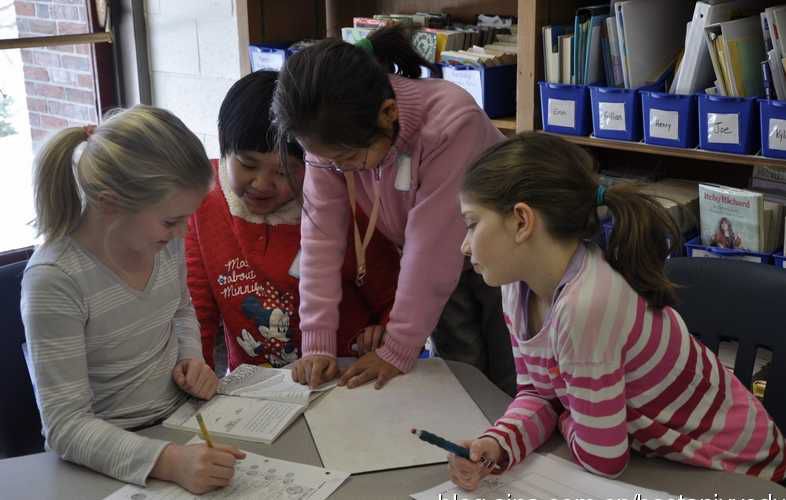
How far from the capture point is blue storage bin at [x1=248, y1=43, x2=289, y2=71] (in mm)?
2498

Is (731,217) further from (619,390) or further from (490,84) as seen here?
(619,390)

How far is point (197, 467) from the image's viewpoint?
1.08 meters

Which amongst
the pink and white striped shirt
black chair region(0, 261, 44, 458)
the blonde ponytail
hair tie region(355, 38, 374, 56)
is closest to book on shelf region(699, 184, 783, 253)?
the pink and white striped shirt

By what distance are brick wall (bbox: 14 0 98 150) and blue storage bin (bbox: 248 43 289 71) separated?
0.85 m

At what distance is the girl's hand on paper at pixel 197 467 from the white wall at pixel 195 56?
73.2 inches

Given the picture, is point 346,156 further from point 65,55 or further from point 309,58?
point 65,55

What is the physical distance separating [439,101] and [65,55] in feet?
6.89

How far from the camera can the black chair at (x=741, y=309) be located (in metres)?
1.36

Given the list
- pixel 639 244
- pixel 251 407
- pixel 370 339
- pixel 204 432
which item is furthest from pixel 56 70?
pixel 639 244

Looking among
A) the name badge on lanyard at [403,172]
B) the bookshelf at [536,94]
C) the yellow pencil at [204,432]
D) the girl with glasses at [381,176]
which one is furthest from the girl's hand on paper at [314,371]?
the bookshelf at [536,94]

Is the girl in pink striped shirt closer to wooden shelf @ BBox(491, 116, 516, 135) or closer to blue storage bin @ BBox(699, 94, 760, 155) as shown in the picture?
blue storage bin @ BBox(699, 94, 760, 155)

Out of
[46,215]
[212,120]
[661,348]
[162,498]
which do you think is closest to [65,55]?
[212,120]

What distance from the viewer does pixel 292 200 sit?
1.68 metres

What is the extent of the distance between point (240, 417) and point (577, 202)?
0.60 m
